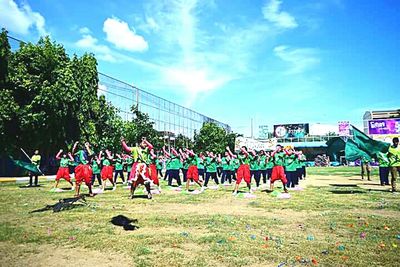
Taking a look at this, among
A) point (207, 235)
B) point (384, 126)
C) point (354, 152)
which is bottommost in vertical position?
point (207, 235)

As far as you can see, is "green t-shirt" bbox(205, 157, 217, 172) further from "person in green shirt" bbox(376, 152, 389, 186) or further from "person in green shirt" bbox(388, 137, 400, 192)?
"person in green shirt" bbox(388, 137, 400, 192)

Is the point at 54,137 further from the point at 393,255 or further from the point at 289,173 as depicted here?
the point at 393,255

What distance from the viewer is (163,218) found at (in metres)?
8.17

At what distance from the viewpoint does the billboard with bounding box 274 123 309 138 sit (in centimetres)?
6881

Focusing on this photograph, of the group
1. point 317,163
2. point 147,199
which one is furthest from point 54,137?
point 317,163

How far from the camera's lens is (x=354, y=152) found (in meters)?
15.1

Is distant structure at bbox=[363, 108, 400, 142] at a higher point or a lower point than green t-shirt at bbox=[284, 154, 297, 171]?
higher

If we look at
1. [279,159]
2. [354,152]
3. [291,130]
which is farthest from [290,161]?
[291,130]

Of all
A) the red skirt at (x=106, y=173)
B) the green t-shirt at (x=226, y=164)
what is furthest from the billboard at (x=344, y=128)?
the red skirt at (x=106, y=173)

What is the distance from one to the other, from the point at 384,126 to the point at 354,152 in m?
38.9

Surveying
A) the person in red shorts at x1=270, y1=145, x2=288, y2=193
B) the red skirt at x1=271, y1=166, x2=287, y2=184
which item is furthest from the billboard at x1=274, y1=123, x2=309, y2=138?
the red skirt at x1=271, y1=166, x2=287, y2=184

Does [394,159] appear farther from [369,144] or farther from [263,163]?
[263,163]

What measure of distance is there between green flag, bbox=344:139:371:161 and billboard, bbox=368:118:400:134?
38265mm

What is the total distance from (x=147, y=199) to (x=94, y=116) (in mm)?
20877
